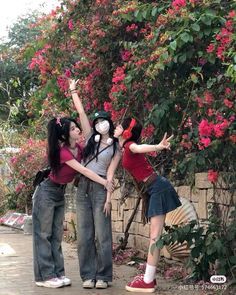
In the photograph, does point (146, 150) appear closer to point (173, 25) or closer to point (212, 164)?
point (212, 164)

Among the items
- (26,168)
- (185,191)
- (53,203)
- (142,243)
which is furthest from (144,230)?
(26,168)

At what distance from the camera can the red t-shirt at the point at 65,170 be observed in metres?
5.96

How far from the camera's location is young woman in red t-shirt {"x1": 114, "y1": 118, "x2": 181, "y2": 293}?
5742 mm

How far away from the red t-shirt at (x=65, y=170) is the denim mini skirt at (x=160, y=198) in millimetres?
887

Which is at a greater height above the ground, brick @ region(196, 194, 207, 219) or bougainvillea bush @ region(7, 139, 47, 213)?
bougainvillea bush @ region(7, 139, 47, 213)

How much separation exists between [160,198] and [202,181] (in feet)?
3.08

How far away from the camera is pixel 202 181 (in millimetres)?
6504

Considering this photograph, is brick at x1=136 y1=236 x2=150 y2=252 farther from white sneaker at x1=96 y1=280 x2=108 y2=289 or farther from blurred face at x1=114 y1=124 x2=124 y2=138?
blurred face at x1=114 y1=124 x2=124 y2=138

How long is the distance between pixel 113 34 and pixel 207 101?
7.76ft

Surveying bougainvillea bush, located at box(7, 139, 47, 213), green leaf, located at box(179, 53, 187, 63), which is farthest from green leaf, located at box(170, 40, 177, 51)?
bougainvillea bush, located at box(7, 139, 47, 213)

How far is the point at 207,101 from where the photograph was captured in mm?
5324

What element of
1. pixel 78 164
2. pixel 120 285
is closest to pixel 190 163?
pixel 78 164

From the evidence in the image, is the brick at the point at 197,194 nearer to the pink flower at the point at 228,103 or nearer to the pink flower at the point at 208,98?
the pink flower at the point at 208,98

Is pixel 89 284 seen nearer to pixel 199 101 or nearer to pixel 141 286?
pixel 141 286
